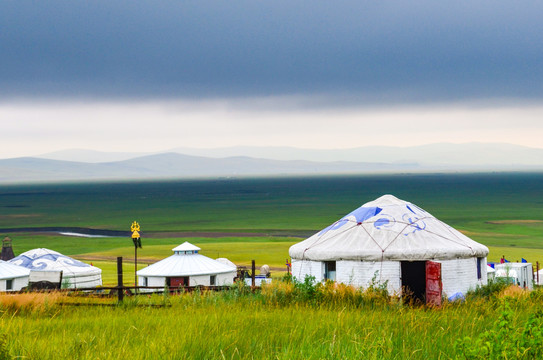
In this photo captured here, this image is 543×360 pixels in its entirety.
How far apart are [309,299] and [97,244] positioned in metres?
60.2

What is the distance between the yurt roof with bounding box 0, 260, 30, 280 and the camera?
29891 millimetres

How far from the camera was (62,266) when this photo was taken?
34.4 meters

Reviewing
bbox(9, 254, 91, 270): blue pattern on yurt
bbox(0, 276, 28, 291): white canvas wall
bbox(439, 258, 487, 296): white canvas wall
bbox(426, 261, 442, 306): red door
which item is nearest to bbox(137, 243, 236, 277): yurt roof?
bbox(9, 254, 91, 270): blue pattern on yurt

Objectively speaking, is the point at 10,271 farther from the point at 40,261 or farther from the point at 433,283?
the point at 433,283

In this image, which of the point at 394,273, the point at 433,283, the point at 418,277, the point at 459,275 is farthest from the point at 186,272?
the point at 433,283

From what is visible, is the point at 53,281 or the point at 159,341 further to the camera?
the point at 53,281

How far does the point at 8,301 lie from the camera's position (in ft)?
37.4

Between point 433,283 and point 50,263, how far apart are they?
23542mm

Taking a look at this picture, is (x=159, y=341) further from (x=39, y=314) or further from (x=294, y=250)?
(x=294, y=250)

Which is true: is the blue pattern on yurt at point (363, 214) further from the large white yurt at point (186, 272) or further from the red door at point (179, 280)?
the red door at point (179, 280)

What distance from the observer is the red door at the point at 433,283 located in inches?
659

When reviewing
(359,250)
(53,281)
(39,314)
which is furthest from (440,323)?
(53,281)

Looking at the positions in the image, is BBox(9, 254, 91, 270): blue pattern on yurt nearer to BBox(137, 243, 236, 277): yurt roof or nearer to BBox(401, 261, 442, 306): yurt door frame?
BBox(137, 243, 236, 277): yurt roof

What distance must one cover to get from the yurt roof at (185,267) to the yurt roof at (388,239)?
12.6 meters
